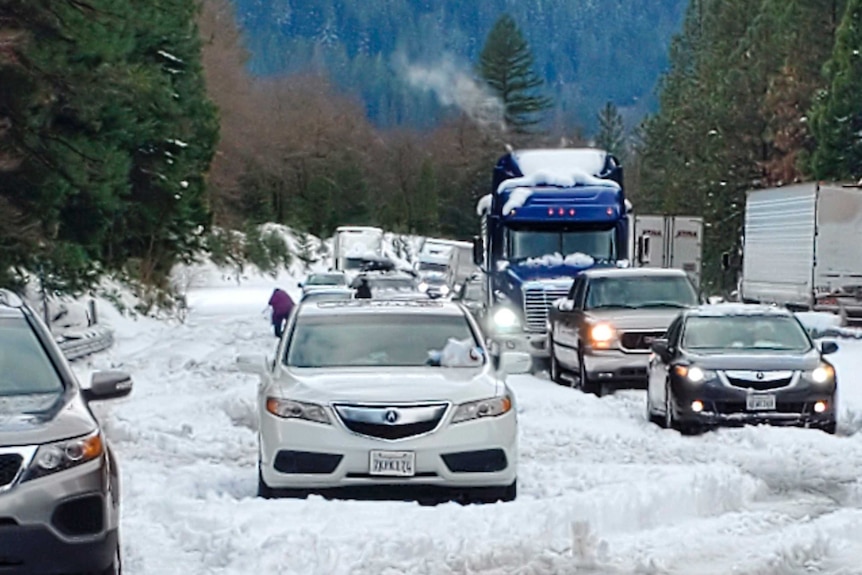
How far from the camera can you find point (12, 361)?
9141 millimetres

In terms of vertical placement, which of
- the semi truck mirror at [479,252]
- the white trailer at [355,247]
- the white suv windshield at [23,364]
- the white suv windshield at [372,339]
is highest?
the white suv windshield at [23,364]

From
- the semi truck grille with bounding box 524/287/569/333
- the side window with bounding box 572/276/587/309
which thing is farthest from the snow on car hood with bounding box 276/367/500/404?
the semi truck grille with bounding box 524/287/569/333

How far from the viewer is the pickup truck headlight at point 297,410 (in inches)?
456

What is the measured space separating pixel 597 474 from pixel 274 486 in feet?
8.82

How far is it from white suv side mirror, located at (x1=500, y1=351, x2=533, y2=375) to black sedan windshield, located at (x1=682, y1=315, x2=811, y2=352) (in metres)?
5.23

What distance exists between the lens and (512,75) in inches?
4833

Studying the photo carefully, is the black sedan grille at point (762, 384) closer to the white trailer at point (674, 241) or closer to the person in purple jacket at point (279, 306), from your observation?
the person in purple jacket at point (279, 306)

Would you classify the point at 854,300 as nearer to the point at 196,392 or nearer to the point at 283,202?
the point at 196,392

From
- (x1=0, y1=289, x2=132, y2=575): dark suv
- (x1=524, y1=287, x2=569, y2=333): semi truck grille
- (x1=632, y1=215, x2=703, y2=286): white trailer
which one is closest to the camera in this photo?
(x1=0, y1=289, x2=132, y2=575): dark suv

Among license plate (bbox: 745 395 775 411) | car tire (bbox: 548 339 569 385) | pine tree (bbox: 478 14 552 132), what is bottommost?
car tire (bbox: 548 339 569 385)

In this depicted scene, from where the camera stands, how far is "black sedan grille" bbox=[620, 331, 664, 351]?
915 inches

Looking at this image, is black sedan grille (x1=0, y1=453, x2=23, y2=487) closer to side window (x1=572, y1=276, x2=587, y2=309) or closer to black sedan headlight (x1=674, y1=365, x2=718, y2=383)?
black sedan headlight (x1=674, y1=365, x2=718, y2=383)

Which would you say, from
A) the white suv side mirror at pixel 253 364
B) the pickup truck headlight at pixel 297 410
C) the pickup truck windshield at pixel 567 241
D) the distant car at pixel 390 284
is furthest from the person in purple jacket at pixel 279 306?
the pickup truck headlight at pixel 297 410

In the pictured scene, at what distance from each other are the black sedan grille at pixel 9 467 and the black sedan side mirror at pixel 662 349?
36.6 ft
